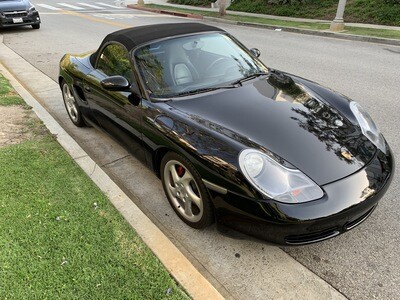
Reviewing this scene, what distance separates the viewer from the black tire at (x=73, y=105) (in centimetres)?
456

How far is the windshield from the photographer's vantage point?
3.09m

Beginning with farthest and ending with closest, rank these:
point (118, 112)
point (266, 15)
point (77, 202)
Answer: point (266, 15) < point (118, 112) < point (77, 202)

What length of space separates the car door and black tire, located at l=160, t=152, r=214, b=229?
43 cm

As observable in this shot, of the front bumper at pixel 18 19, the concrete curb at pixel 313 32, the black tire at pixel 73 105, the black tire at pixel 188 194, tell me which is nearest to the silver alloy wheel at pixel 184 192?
the black tire at pixel 188 194

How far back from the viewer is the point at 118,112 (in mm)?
3383

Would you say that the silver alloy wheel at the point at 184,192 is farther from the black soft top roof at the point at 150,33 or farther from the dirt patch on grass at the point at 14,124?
the dirt patch on grass at the point at 14,124

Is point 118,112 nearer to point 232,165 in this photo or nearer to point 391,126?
point 232,165

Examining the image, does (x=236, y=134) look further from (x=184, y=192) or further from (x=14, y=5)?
(x=14, y=5)

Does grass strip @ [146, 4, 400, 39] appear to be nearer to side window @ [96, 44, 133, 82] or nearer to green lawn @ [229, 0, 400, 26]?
green lawn @ [229, 0, 400, 26]

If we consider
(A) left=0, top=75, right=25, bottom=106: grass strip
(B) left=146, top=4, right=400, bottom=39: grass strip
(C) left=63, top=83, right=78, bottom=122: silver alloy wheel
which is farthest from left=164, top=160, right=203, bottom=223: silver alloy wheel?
(B) left=146, top=4, right=400, bottom=39: grass strip

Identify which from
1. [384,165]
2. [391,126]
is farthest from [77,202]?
[391,126]

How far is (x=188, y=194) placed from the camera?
2680mm

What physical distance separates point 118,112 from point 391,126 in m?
3.49

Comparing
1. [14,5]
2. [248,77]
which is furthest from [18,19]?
[248,77]
